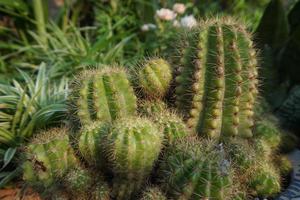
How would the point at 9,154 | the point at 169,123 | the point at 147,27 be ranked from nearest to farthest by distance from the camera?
the point at 169,123
the point at 9,154
the point at 147,27

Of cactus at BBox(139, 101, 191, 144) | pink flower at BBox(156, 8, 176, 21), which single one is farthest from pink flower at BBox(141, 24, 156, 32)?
cactus at BBox(139, 101, 191, 144)

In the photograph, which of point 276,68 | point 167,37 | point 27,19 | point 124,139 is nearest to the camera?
point 124,139

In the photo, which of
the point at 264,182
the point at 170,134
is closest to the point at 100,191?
the point at 170,134

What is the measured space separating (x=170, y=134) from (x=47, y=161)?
62 centimetres

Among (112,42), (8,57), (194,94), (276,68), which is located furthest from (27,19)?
(194,94)

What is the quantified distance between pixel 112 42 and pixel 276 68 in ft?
6.91

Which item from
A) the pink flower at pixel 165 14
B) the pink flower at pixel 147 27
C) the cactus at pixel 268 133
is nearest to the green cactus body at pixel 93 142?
the cactus at pixel 268 133

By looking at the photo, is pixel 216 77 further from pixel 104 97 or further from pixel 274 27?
pixel 274 27

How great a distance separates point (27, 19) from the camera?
5.79 metres

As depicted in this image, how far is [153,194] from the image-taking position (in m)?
2.30

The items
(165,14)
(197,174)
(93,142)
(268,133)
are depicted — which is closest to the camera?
(197,174)

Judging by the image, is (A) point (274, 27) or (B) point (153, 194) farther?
(A) point (274, 27)

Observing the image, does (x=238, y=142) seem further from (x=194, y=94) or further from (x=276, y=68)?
(x=276, y=68)

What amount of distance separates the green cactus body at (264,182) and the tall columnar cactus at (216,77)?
0.95 feet
